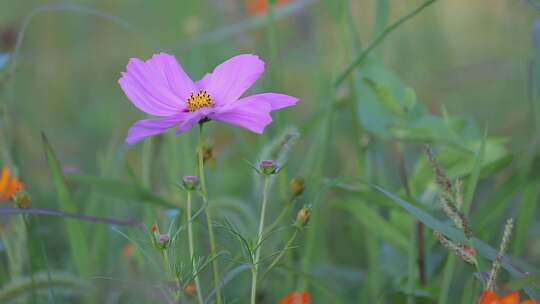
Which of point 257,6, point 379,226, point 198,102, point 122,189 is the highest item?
point 257,6

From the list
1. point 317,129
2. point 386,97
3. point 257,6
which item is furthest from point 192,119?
point 257,6

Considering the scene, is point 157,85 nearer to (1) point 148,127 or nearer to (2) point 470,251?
(1) point 148,127

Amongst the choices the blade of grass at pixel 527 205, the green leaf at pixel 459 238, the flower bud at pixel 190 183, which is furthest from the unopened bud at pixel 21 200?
the blade of grass at pixel 527 205

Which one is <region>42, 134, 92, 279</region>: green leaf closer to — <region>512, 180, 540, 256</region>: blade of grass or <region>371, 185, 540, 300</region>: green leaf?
<region>371, 185, 540, 300</region>: green leaf

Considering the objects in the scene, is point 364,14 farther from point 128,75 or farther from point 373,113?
point 128,75

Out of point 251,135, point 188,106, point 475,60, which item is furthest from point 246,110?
point 475,60
